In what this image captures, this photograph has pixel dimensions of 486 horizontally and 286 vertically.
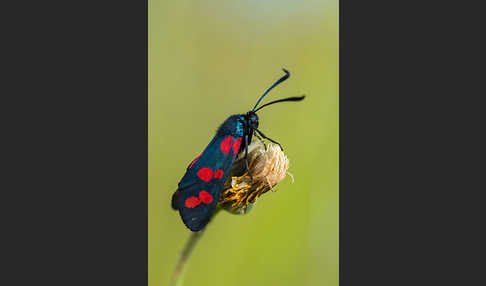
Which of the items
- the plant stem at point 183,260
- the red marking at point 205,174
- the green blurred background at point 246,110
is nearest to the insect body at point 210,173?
the red marking at point 205,174

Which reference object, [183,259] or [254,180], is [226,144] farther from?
[183,259]

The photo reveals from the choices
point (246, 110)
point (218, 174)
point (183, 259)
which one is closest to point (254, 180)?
point (218, 174)

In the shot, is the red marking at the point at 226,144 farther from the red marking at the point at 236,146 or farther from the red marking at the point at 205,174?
the red marking at the point at 205,174

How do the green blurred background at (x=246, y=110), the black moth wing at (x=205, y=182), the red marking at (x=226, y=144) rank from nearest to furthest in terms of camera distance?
the black moth wing at (x=205, y=182) < the red marking at (x=226, y=144) < the green blurred background at (x=246, y=110)

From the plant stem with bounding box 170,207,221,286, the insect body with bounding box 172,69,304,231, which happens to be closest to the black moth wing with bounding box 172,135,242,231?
the insect body with bounding box 172,69,304,231

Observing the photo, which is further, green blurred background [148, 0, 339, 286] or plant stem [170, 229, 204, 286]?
green blurred background [148, 0, 339, 286]

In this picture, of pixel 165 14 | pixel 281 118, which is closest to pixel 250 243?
pixel 281 118

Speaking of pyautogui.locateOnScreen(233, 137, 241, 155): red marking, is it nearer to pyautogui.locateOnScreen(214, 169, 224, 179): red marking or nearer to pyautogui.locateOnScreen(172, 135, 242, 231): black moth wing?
pyautogui.locateOnScreen(172, 135, 242, 231): black moth wing
